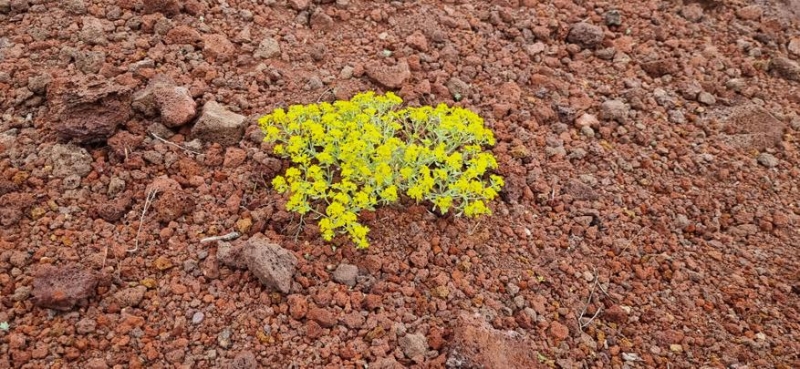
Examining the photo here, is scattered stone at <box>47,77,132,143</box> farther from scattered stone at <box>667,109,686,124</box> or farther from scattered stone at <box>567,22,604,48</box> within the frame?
scattered stone at <box>667,109,686,124</box>

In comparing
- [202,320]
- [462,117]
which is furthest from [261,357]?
[462,117]

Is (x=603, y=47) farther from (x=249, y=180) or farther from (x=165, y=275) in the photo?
(x=165, y=275)

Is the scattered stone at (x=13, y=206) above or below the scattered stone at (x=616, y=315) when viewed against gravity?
above

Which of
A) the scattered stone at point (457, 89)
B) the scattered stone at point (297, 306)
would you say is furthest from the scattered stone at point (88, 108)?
the scattered stone at point (457, 89)

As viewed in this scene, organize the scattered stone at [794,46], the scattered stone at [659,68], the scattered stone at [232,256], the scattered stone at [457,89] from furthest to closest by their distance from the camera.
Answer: the scattered stone at [794,46]
the scattered stone at [659,68]
the scattered stone at [457,89]
the scattered stone at [232,256]

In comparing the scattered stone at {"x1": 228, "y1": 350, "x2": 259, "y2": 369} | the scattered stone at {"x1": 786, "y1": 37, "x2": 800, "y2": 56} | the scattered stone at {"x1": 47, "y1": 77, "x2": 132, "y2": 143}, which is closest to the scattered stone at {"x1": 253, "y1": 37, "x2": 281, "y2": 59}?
the scattered stone at {"x1": 47, "y1": 77, "x2": 132, "y2": 143}

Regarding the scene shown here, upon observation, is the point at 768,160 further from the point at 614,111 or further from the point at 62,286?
the point at 62,286

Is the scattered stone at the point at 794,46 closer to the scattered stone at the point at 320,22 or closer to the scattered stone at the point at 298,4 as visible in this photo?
the scattered stone at the point at 320,22
